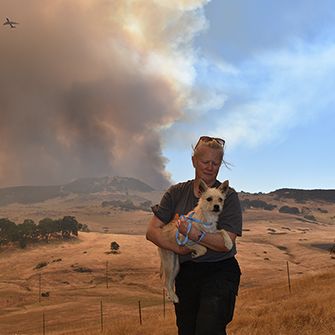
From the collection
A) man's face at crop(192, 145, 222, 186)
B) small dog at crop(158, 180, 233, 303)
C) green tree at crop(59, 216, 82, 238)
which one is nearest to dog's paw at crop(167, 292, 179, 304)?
small dog at crop(158, 180, 233, 303)

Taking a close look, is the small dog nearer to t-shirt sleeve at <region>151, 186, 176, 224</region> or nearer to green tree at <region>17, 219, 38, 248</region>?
t-shirt sleeve at <region>151, 186, 176, 224</region>

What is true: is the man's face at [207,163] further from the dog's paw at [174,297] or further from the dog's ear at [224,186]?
the dog's paw at [174,297]

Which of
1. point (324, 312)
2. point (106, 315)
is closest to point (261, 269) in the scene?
point (106, 315)

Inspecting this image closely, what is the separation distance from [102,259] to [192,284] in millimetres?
72230

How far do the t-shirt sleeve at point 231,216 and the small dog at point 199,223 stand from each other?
8 cm

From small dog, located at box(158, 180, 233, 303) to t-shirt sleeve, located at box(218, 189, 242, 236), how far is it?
3.0 inches

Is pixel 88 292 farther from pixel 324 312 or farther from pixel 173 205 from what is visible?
pixel 173 205

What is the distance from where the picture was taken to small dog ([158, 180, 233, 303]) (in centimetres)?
501

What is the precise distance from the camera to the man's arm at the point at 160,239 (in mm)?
4949

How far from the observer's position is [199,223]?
5.11 m

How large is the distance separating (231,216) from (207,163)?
0.76 meters

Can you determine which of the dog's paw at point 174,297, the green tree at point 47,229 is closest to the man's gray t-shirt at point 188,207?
the dog's paw at point 174,297

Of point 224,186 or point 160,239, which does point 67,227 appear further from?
point 224,186

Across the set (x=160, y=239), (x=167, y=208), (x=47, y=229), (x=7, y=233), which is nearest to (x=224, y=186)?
(x=167, y=208)
